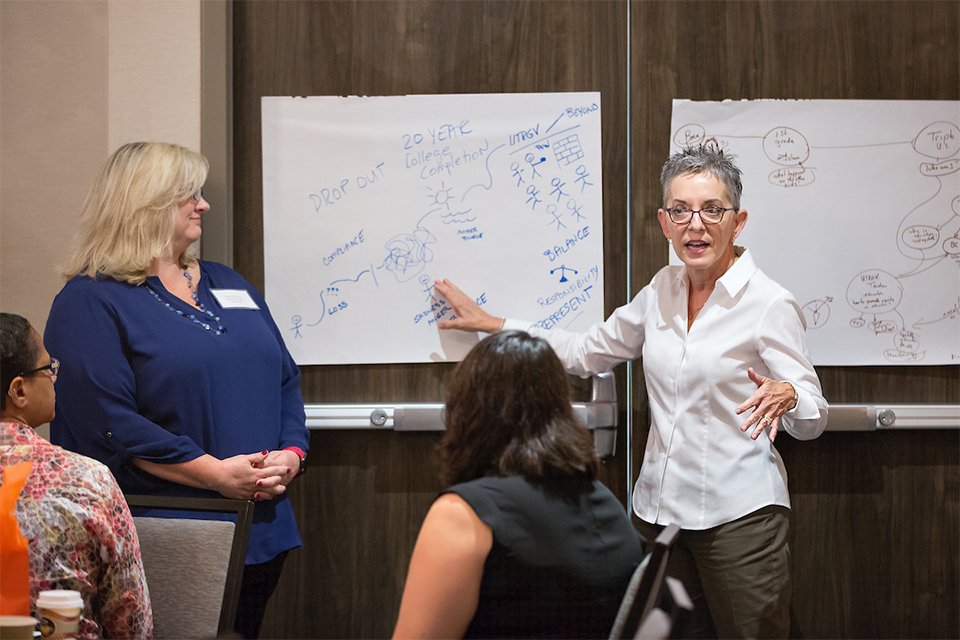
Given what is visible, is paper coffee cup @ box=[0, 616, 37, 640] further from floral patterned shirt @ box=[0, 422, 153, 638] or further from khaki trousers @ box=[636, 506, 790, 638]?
khaki trousers @ box=[636, 506, 790, 638]

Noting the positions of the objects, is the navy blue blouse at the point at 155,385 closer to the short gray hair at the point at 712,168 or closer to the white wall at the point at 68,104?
the white wall at the point at 68,104

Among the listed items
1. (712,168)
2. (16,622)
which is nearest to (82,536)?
(16,622)

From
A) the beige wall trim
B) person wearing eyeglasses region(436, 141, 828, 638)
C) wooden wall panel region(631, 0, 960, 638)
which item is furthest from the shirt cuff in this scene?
the beige wall trim

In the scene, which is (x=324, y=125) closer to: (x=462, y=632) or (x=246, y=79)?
(x=246, y=79)

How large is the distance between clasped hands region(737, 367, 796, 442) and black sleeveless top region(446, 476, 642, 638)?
64cm

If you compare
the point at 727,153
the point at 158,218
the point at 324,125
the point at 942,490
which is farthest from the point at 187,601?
the point at 942,490

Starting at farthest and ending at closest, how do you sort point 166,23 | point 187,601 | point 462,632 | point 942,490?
point 942,490 → point 166,23 → point 187,601 → point 462,632

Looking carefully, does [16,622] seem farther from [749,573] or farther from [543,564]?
[749,573]

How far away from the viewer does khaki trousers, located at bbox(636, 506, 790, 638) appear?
1.89 m

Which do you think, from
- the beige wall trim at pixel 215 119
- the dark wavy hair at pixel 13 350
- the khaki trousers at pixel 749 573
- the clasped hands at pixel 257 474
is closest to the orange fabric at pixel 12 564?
the dark wavy hair at pixel 13 350

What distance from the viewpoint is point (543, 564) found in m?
1.19

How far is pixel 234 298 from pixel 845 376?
2.10 m

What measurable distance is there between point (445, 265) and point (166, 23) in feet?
4.09

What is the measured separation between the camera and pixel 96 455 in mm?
1923
